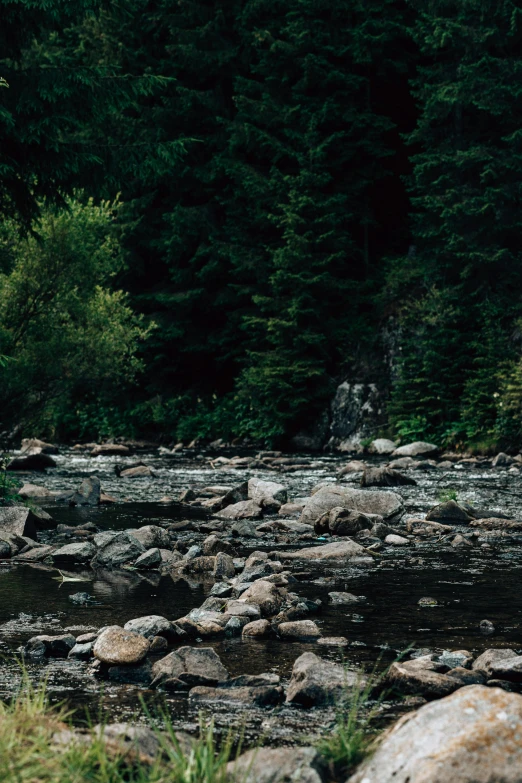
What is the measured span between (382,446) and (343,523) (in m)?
16.9

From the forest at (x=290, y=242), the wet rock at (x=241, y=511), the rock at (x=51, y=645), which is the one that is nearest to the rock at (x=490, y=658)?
the rock at (x=51, y=645)

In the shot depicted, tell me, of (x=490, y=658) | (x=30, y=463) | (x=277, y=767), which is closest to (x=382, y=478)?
(x=30, y=463)

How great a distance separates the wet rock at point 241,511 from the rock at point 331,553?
3607mm

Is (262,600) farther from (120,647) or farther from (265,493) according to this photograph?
(265,493)

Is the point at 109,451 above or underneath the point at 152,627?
underneath

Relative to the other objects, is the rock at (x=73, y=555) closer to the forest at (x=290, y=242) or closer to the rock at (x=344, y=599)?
the rock at (x=344, y=599)

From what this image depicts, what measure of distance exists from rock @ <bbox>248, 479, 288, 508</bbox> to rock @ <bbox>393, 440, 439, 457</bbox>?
1193 cm

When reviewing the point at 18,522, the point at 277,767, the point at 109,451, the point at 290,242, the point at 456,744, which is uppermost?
the point at 290,242

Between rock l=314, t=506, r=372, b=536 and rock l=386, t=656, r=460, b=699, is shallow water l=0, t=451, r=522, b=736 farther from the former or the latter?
rock l=314, t=506, r=372, b=536

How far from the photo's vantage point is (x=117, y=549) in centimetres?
1078

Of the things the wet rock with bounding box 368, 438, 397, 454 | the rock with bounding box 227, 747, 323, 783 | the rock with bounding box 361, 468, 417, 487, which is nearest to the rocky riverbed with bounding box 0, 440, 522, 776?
the rock with bounding box 227, 747, 323, 783

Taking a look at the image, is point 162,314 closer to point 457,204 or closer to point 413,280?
point 413,280

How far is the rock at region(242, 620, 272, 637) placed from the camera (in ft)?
24.1

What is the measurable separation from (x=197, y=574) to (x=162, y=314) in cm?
3060
